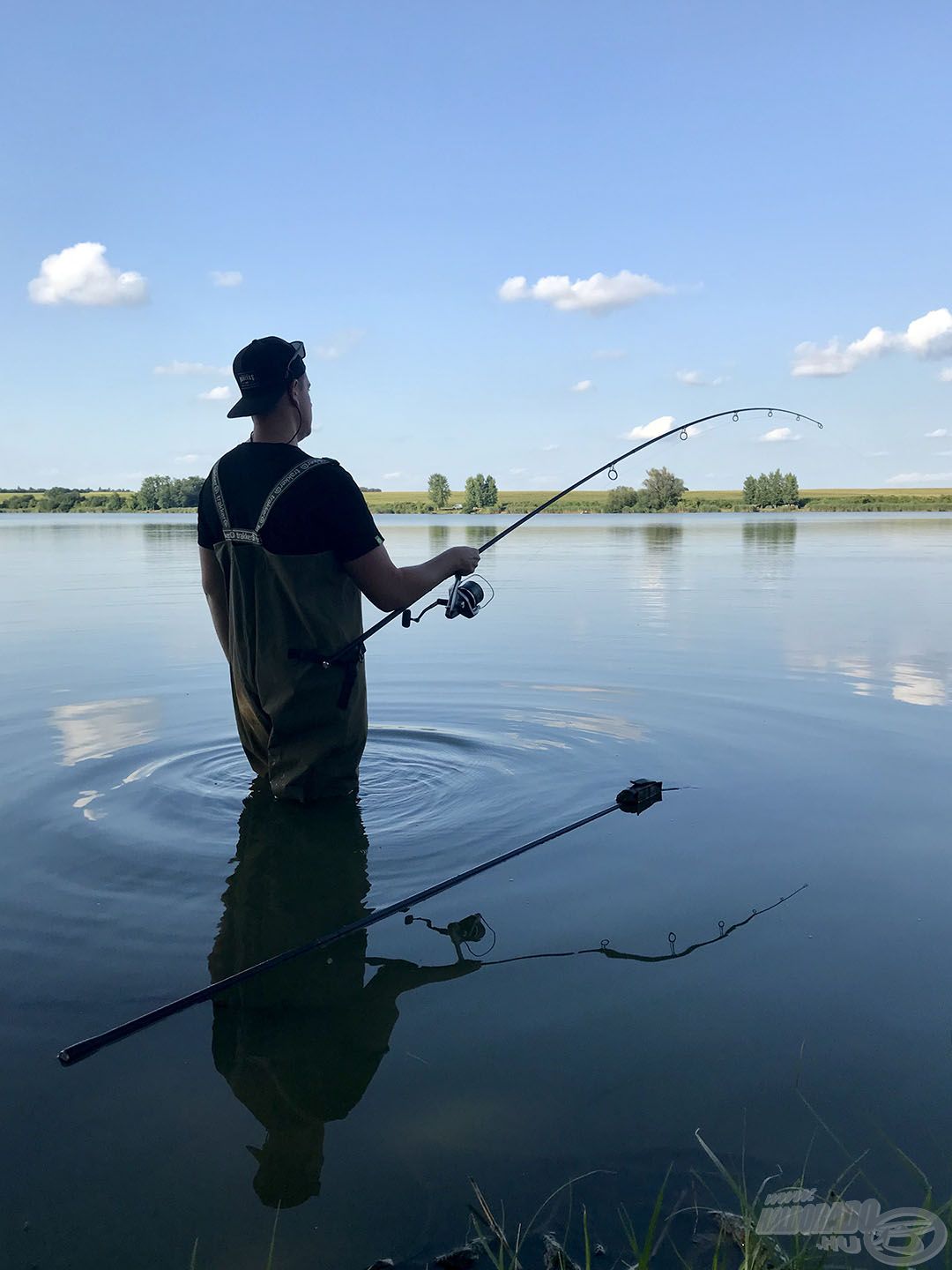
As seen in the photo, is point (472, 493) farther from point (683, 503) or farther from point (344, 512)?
point (344, 512)

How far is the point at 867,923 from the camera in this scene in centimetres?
347

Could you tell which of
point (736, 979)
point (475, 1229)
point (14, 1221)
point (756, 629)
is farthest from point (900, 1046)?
point (756, 629)

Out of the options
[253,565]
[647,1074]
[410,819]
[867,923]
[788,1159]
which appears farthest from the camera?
[410,819]

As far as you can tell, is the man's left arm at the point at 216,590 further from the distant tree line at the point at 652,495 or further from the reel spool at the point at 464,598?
the distant tree line at the point at 652,495

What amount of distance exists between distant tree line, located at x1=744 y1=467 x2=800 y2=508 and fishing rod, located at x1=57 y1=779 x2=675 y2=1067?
4351 inches

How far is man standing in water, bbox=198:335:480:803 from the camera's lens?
3.88m

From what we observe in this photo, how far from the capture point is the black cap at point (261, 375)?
3.96 m

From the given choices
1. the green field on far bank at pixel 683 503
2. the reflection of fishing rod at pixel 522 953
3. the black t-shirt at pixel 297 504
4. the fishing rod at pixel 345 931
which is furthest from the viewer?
the green field on far bank at pixel 683 503

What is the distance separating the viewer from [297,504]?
3.84 m

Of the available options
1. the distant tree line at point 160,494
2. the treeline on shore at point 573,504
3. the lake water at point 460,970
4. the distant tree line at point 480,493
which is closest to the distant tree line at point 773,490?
the treeline on shore at point 573,504

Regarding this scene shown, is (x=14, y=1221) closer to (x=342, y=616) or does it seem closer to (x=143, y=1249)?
(x=143, y=1249)

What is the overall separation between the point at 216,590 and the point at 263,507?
2.04 ft

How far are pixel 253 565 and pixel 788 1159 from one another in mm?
2727

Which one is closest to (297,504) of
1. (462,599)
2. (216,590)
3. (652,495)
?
(216,590)
